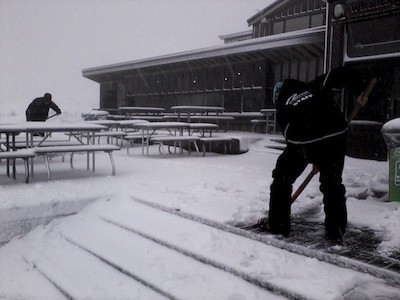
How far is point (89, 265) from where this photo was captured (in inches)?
156

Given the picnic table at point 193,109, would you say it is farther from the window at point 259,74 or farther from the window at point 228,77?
the window at point 228,77

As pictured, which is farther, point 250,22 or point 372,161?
point 250,22

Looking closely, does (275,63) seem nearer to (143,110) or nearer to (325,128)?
(143,110)

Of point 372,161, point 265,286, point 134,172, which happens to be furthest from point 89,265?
point 372,161

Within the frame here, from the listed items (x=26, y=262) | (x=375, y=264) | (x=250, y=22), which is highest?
(x=250, y=22)

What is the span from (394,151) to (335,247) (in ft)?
6.75

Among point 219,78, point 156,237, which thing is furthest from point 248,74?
point 156,237

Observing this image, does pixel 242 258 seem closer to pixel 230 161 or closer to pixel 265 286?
pixel 265 286

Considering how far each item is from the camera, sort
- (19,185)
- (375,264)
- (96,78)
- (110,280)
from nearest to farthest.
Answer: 1. (375,264)
2. (110,280)
3. (19,185)
4. (96,78)

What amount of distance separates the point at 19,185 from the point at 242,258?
14.6ft

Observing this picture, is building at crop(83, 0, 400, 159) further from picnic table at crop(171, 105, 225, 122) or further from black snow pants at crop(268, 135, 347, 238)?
black snow pants at crop(268, 135, 347, 238)

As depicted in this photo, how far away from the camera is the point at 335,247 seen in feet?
10.4

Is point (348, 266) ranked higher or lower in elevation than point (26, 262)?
higher

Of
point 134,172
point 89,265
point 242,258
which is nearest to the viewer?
point 242,258
